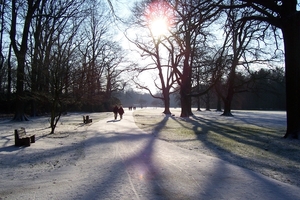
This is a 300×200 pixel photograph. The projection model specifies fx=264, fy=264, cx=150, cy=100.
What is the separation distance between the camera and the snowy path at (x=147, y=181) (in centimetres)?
476

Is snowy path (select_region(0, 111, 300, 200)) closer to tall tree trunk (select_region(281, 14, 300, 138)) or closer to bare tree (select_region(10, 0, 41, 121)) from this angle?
tall tree trunk (select_region(281, 14, 300, 138))

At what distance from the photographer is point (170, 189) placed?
4992 millimetres

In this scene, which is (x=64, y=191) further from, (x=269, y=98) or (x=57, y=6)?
(x=269, y=98)

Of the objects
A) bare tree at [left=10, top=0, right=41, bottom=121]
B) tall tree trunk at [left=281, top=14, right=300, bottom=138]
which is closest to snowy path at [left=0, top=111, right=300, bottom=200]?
tall tree trunk at [left=281, top=14, right=300, bottom=138]

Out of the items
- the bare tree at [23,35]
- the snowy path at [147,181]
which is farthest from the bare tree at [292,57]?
the bare tree at [23,35]

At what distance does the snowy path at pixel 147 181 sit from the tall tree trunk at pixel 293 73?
6.82 m

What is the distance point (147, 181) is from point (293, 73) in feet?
33.8

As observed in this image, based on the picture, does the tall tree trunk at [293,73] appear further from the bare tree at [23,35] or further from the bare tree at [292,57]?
the bare tree at [23,35]

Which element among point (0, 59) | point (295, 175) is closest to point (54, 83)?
point (295, 175)

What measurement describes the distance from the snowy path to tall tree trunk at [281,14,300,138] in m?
6.82

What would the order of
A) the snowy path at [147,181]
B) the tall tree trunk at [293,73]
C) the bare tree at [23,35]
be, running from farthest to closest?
1. the bare tree at [23,35]
2. the tall tree trunk at [293,73]
3. the snowy path at [147,181]

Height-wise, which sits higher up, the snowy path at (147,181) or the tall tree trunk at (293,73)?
the tall tree trunk at (293,73)

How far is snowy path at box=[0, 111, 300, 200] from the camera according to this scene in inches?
187

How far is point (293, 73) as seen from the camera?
12562 millimetres
